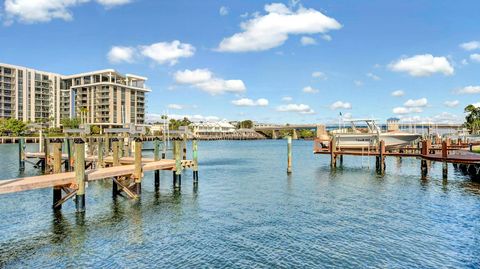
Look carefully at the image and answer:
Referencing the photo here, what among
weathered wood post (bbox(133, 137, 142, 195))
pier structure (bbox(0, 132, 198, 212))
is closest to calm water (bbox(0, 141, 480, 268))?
pier structure (bbox(0, 132, 198, 212))

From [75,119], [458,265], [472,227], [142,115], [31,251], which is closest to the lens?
[458,265]

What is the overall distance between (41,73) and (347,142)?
16050cm

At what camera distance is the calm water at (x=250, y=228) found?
1529cm

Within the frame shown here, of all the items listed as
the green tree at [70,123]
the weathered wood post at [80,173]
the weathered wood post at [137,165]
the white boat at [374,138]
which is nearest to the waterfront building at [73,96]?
the green tree at [70,123]

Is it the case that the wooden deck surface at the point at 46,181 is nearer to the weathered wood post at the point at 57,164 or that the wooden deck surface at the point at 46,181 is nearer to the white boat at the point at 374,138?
the weathered wood post at the point at 57,164

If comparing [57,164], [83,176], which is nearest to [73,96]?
[57,164]

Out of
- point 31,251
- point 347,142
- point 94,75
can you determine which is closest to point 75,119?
point 94,75

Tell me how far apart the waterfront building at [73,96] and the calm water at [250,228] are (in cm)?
13708

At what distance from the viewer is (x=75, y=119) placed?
6447 inches

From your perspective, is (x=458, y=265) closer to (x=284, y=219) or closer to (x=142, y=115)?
(x=284, y=219)

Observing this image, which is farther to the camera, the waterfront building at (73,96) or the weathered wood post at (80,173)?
the waterfront building at (73,96)

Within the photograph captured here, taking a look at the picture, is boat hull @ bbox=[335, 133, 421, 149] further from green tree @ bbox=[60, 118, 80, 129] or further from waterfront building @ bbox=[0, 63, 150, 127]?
green tree @ bbox=[60, 118, 80, 129]

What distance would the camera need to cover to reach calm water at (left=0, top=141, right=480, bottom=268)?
1529 cm

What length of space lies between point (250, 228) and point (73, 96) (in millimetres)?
177655
